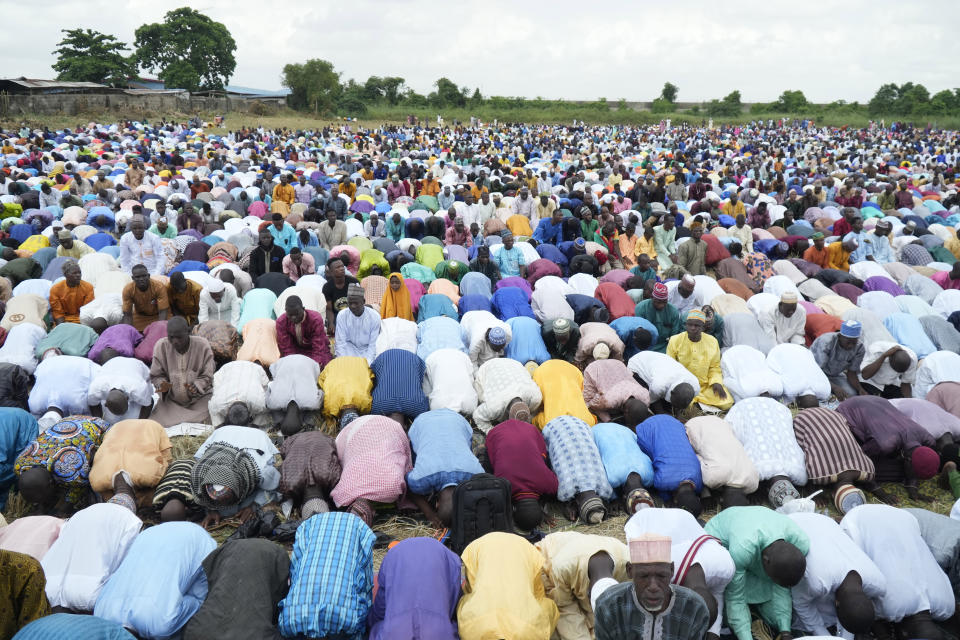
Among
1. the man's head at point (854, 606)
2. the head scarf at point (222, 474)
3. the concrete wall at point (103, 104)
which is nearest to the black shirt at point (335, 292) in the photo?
the head scarf at point (222, 474)

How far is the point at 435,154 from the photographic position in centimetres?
1977

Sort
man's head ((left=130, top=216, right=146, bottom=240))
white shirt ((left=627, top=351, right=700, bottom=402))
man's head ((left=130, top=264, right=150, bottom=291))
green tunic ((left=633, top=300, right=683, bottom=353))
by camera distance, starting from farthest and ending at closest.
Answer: man's head ((left=130, top=216, right=146, bottom=240)) → green tunic ((left=633, top=300, right=683, bottom=353)) → man's head ((left=130, top=264, right=150, bottom=291)) → white shirt ((left=627, top=351, right=700, bottom=402))

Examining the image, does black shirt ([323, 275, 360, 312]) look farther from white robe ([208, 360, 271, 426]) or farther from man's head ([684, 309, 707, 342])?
man's head ([684, 309, 707, 342])

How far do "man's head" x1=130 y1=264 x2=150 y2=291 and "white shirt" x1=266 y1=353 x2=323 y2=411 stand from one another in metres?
1.96

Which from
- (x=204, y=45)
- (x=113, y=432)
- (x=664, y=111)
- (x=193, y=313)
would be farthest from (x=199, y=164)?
(x=664, y=111)

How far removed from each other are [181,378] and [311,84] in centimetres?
3680

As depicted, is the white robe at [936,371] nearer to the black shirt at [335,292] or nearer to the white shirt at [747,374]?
the white shirt at [747,374]

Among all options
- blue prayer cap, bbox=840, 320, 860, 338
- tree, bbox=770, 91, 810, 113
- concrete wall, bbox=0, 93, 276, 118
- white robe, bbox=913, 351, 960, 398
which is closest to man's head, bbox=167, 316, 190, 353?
blue prayer cap, bbox=840, 320, 860, 338

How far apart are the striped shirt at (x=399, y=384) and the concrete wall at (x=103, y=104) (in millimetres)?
26417

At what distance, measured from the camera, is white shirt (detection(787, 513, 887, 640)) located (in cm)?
305

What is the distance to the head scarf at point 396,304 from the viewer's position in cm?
650

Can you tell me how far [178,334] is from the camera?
4969mm

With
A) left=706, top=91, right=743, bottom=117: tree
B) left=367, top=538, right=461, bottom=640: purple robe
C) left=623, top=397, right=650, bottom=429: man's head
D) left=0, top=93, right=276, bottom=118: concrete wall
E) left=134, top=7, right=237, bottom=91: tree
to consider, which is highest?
left=134, top=7, right=237, bottom=91: tree

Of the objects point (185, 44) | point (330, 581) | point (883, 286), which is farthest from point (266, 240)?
point (185, 44)
